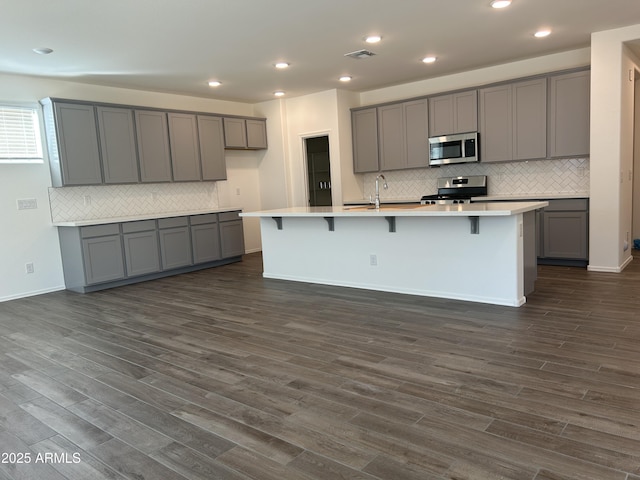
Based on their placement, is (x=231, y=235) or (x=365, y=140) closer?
(x=231, y=235)

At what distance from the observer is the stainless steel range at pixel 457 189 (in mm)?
6527

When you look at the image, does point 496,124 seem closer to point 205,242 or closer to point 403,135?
point 403,135

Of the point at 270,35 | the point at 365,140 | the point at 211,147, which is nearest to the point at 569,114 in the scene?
the point at 365,140

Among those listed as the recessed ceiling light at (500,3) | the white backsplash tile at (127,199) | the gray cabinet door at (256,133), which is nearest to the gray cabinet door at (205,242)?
A: the white backsplash tile at (127,199)

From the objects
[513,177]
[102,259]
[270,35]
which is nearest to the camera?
[270,35]

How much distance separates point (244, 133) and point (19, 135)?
325cm

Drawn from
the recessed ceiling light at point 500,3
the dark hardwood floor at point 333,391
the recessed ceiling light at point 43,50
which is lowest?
the dark hardwood floor at point 333,391

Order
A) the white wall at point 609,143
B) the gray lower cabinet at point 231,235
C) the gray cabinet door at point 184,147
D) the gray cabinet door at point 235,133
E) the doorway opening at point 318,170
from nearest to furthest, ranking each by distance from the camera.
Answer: the white wall at point 609,143 < the gray cabinet door at point 184,147 < the gray lower cabinet at point 231,235 < the gray cabinet door at point 235,133 < the doorway opening at point 318,170

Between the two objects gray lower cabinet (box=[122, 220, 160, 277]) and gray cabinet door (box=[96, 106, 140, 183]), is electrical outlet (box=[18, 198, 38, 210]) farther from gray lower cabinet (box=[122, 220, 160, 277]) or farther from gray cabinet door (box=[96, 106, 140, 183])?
gray lower cabinet (box=[122, 220, 160, 277])

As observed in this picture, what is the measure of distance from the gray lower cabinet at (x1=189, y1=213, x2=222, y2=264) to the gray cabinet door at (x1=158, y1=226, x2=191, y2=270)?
12 cm

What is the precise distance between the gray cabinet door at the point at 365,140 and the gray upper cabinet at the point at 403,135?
0.10 meters

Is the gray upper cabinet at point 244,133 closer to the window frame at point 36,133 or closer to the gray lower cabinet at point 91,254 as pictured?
the gray lower cabinet at point 91,254

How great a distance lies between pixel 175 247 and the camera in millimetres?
6512

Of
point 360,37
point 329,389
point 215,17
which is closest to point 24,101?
point 215,17
